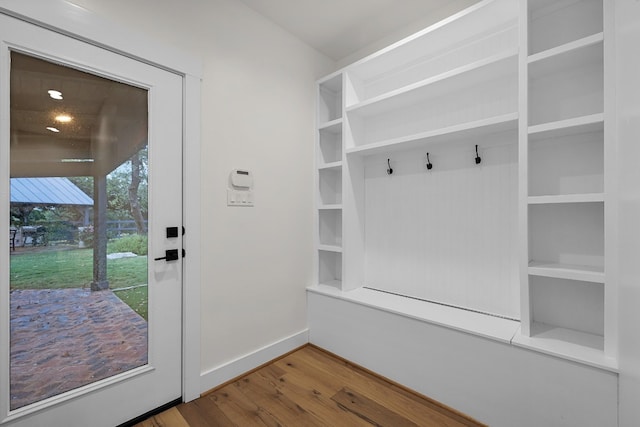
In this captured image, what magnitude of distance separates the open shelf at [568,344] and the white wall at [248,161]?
1.65 metres

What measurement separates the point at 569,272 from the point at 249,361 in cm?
207

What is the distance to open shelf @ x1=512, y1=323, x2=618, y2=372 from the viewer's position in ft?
4.22

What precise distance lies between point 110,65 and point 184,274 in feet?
4.08

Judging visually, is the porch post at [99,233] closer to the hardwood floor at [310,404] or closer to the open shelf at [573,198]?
the hardwood floor at [310,404]

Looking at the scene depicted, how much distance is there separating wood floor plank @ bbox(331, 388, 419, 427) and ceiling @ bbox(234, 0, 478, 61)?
2.75m

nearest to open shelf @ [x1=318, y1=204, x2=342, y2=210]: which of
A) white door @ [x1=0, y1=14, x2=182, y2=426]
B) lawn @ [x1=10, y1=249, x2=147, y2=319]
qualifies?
white door @ [x1=0, y1=14, x2=182, y2=426]

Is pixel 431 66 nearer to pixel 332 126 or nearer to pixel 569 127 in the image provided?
pixel 332 126

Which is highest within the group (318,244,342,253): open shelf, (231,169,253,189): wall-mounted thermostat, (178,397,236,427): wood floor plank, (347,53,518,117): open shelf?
(347,53,518,117): open shelf

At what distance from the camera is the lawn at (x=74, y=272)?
132 centimetres

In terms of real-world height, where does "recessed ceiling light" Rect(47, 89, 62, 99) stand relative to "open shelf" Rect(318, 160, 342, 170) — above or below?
above

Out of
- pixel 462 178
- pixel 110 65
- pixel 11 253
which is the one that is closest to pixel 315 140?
pixel 462 178

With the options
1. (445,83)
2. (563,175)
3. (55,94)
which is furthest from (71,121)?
(563,175)

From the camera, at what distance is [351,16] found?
2.21 metres

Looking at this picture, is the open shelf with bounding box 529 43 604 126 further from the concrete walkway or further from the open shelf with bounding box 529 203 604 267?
the concrete walkway
